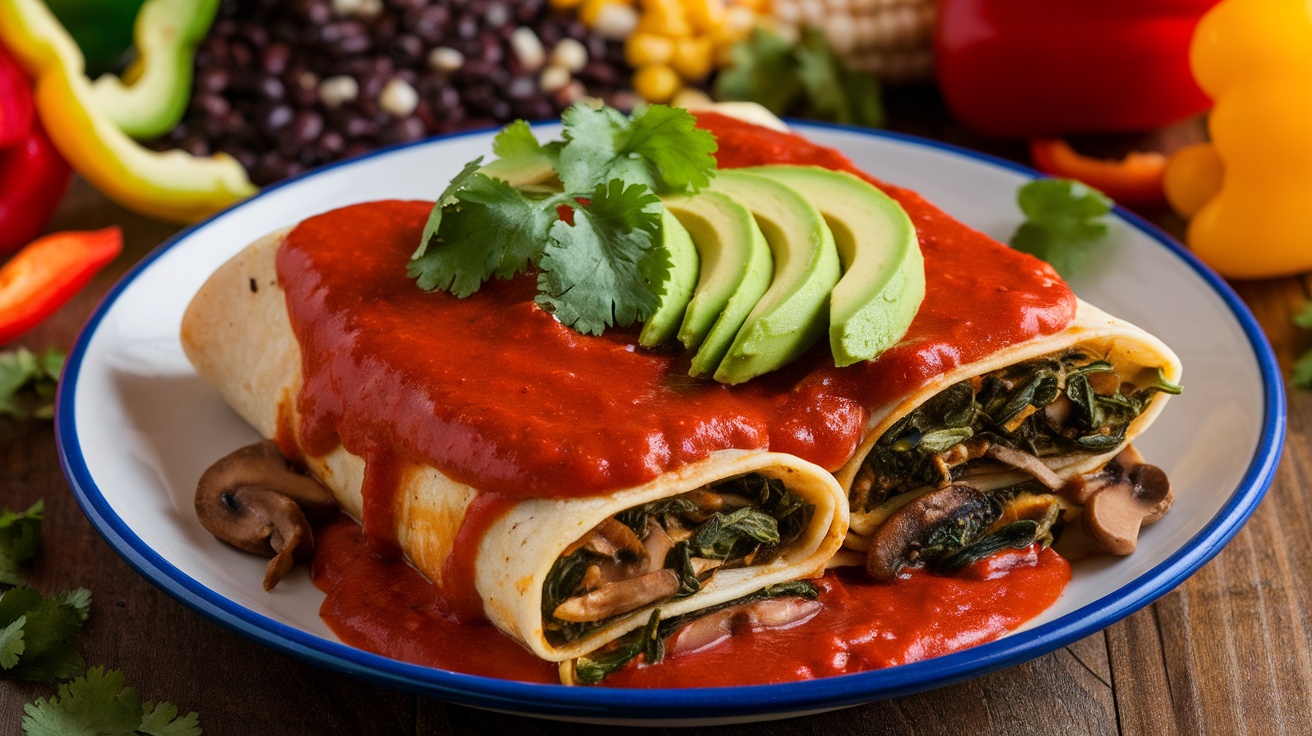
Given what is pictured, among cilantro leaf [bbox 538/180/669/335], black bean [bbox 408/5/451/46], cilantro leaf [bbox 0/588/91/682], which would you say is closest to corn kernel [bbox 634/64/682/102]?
black bean [bbox 408/5/451/46]

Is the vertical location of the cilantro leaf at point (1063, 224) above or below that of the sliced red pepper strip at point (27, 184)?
above

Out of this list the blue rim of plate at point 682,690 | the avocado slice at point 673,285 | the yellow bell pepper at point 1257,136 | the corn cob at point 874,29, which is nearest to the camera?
the blue rim of plate at point 682,690

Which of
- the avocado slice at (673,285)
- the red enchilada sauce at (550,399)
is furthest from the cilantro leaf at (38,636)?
the avocado slice at (673,285)

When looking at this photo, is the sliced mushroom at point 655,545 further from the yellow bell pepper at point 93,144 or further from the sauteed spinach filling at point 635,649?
the yellow bell pepper at point 93,144

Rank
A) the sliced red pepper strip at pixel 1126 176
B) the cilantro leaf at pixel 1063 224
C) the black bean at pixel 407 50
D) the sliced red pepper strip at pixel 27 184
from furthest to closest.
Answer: the black bean at pixel 407 50, the sliced red pepper strip at pixel 1126 176, the sliced red pepper strip at pixel 27 184, the cilantro leaf at pixel 1063 224

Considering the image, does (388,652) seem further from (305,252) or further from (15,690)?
(305,252)
